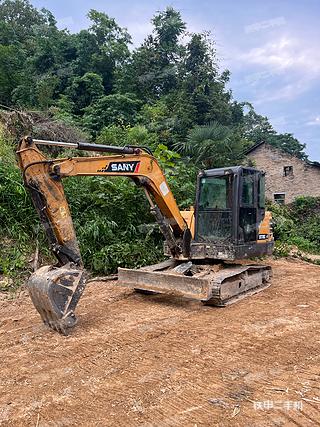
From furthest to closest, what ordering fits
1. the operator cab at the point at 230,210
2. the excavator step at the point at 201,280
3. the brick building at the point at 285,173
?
the brick building at the point at 285,173 → the operator cab at the point at 230,210 → the excavator step at the point at 201,280

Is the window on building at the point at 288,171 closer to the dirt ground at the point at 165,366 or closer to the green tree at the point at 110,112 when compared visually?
the green tree at the point at 110,112

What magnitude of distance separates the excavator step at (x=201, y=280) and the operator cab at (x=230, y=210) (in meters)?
0.33

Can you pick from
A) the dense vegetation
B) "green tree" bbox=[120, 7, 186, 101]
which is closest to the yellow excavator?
the dense vegetation

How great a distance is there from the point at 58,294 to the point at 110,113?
17.4 m

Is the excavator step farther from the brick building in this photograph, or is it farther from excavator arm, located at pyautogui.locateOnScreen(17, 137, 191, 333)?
the brick building

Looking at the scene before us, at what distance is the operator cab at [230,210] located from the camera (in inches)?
257

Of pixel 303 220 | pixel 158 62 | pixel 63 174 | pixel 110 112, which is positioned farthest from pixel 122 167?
pixel 158 62

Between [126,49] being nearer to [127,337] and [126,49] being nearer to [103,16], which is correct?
[103,16]

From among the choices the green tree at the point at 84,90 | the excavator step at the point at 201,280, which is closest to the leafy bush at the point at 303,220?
the excavator step at the point at 201,280

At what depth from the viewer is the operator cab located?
653 cm

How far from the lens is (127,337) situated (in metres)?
4.73

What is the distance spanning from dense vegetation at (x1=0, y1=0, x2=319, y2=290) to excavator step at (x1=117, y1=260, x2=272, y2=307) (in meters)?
1.90

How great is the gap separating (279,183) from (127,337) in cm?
2053

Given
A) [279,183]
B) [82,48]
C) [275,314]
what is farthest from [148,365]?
[82,48]
